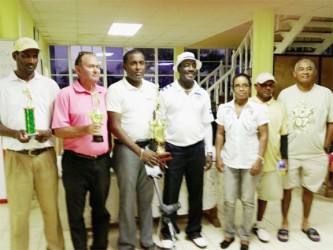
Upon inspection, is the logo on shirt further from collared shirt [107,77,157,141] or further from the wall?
the wall

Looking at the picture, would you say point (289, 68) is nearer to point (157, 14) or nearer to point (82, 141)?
point (157, 14)

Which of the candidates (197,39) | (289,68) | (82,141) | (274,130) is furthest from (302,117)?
(197,39)

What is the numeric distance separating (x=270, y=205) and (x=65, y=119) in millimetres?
2681

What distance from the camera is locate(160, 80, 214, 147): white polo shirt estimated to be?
8.80 feet

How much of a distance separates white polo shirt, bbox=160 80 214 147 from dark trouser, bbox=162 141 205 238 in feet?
0.22

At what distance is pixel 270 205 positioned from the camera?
12.5 feet

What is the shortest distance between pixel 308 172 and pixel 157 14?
4.66m

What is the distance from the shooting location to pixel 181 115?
2.69 meters

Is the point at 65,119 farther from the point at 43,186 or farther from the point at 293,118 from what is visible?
the point at 293,118

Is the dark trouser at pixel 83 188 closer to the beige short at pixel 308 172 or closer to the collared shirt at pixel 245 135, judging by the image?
the collared shirt at pixel 245 135

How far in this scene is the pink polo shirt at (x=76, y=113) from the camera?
2211 mm

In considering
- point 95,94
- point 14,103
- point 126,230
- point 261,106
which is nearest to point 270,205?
point 261,106

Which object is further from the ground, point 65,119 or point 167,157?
point 65,119

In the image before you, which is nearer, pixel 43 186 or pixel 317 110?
pixel 43 186
